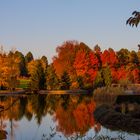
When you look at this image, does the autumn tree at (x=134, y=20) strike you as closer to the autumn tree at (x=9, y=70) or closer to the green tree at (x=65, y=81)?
the autumn tree at (x=9, y=70)

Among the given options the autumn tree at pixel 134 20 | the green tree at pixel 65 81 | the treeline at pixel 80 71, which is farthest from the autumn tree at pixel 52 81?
the autumn tree at pixel 134 20

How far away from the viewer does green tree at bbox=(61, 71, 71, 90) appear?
59.2 m

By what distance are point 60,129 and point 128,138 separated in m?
4.80

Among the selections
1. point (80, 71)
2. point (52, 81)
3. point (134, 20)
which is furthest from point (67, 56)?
point (134, 20)

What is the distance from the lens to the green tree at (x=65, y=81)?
59.2m

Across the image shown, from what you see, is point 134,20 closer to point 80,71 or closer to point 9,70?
point 9,70

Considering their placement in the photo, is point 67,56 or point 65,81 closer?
point 65,81

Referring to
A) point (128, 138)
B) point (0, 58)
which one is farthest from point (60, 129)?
point (0, 58)

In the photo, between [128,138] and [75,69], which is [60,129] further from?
[75,69]

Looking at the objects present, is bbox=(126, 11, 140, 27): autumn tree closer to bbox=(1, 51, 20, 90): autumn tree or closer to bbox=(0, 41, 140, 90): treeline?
bbox=(1, 51, 20, 90): autumn tree

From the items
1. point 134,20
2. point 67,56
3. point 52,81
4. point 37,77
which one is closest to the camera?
point 134,20

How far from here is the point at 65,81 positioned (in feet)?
196

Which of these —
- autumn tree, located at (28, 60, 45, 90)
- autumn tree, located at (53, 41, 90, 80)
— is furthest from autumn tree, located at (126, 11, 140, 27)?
autumn tree, located at (53, 41, 90, 80)

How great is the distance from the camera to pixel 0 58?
5034 centimetres
